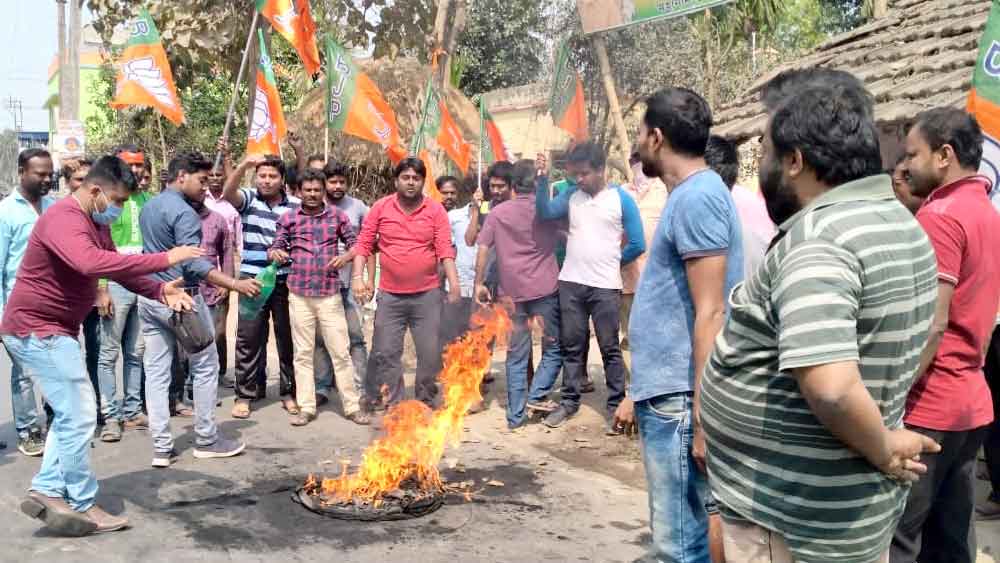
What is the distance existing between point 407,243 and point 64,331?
10.7 feet

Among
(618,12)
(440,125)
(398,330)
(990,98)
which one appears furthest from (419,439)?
(440,125)

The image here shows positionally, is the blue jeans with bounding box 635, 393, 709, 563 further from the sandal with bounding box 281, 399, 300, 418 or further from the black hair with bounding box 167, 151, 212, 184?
the sandal with bounding box 281, 399, 300, 418

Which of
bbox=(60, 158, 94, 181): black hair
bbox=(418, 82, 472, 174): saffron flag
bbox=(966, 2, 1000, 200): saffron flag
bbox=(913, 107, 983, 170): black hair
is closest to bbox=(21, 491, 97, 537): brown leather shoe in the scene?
bbox=(60, 158, 94, 181): black hair

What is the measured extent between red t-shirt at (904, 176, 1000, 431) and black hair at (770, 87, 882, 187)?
4.38 ft

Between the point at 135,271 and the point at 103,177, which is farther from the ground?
the point at 103,177

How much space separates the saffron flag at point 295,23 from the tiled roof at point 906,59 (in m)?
4.89

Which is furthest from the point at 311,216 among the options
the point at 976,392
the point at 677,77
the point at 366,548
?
the point at 677,77

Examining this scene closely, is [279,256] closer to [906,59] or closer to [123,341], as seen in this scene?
[123,341]

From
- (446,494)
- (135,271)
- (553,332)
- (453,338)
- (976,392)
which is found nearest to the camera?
(976,392)

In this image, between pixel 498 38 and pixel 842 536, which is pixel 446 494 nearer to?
pixel 842 536

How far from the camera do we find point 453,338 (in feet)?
28.7

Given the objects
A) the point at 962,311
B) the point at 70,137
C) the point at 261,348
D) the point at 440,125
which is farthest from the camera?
the point at 70,137

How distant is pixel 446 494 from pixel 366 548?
100cm

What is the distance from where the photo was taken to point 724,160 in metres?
4.44
